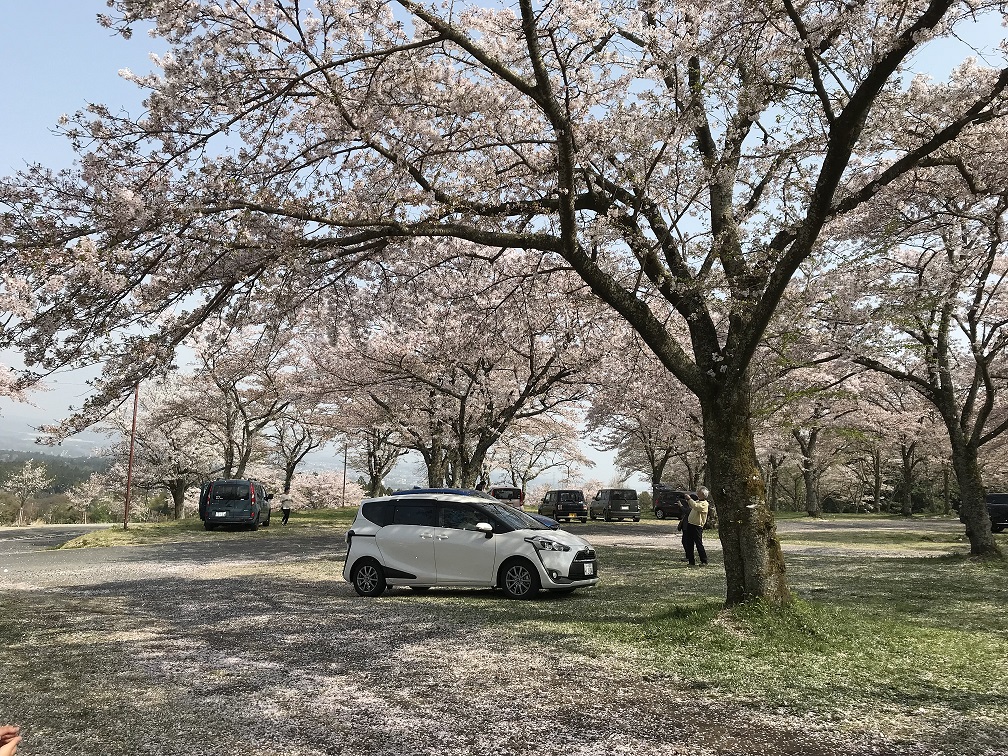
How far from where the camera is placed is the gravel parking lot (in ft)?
15.5

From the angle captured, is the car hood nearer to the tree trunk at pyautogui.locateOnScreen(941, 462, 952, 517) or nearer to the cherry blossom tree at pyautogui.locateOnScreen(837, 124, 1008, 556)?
the cherry blossom tree at pyautogui.locateOnScreen(837, 124, 1008, 556)

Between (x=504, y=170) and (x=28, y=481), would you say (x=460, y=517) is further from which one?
(x=28, y=481)

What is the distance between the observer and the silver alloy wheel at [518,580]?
11.0 meters

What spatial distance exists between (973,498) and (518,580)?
12.6 metres

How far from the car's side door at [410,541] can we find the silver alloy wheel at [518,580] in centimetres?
126

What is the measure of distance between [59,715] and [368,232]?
543 cm

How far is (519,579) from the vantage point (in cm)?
1109

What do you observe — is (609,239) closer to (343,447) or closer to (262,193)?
(262,193)

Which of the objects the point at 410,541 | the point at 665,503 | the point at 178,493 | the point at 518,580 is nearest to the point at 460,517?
the point at 410,541

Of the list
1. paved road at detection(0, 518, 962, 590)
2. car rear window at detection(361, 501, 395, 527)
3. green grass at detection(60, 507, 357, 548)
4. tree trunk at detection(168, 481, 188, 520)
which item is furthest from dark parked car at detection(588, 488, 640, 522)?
car rear window at detection(361, 501, 395, 527)

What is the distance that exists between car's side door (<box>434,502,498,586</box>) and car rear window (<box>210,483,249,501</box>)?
20084 millimetres

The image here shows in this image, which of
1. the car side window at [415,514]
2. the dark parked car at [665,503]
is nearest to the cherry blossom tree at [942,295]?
the car side window at [415,514]

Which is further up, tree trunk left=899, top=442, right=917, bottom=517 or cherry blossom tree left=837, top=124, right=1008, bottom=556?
cherry blossom tree left=837, top=124, right=1008, bottom=556

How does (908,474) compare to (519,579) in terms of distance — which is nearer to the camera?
(519,579)
